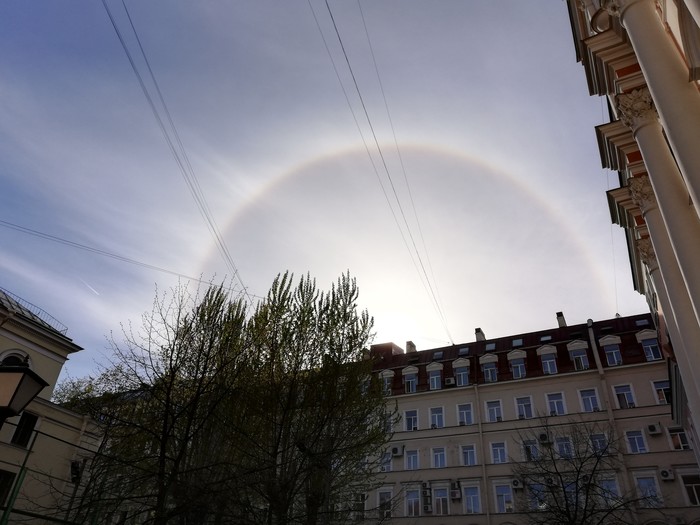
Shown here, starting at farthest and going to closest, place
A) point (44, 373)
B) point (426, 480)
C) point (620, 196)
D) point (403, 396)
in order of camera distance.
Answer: point (403, 396) → point (426, 480) → point (44, 373) → point (620, 196)

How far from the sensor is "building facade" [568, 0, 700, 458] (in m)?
7.68

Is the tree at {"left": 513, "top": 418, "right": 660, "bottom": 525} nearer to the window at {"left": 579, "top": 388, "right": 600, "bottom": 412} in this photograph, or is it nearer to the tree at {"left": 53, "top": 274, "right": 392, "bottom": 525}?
the window at {"left": 579, "top": 388, "right": 600, "bottom": 412}

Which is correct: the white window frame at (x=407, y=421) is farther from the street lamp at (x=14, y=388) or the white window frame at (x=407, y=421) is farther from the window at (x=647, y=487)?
the street lamp at (x=14, y=388)

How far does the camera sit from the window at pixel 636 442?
28234mm

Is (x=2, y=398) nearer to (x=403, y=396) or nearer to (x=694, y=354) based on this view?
(x=694, y=354)

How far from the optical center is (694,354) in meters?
10.5

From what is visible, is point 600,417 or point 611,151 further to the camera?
point 600,417

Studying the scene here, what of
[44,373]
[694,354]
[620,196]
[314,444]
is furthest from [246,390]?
[44,373]

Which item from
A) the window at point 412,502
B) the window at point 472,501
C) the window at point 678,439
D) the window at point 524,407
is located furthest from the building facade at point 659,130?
the window at point 412,502

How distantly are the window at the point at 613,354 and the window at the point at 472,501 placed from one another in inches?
491

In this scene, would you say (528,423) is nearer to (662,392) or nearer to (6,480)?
(662,392)

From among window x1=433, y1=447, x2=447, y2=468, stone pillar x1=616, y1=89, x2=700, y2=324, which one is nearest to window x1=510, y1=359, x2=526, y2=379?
window x1=433, y1=447, x2=447, y2=468

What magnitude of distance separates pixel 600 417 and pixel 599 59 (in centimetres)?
2525

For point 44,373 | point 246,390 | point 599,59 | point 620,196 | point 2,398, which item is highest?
point 599,59
